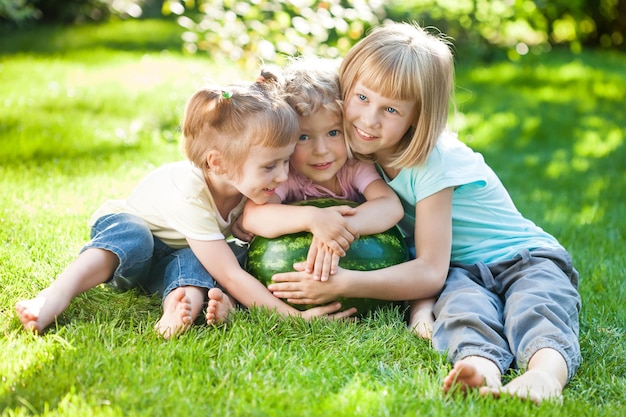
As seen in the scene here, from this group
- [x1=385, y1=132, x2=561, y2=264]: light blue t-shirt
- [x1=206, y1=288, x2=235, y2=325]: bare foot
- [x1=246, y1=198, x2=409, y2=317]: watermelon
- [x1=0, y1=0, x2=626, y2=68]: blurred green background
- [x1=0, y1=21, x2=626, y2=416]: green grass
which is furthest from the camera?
[x1=0, y1=0, x2=626, y2=68]: blurred green background

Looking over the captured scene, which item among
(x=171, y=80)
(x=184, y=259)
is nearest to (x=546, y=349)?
(x=184, y=259)

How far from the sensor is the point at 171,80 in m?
9.73

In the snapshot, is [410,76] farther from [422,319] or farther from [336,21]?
[336,21]

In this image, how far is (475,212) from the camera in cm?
413

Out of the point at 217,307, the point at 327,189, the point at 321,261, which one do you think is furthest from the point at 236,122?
the point at 217,307

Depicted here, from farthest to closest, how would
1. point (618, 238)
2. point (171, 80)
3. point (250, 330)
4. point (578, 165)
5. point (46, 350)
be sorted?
1. point (171, 80)
2. point (578, 165)
3. point (618, 238)
4. point (250, 330)
5. point (46, 350)

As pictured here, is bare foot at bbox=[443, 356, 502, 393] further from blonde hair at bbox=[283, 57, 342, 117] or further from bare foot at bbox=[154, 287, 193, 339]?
blonde hair at bbox=[283, 57, 342, 117]

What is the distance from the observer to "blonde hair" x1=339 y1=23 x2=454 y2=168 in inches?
148

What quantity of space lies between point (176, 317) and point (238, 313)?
314 mm

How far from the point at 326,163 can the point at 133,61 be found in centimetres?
786

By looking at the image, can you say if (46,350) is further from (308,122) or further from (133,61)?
(133,61)

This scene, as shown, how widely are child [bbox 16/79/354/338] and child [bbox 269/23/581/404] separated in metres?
0.32

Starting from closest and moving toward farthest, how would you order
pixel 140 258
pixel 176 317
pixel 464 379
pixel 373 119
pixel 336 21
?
pixel 464 379 < pixel 176 317 < pixel 373 119 < pixel 140 258 < pixel 336 21

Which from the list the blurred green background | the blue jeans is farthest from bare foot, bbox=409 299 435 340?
the blurred green background
